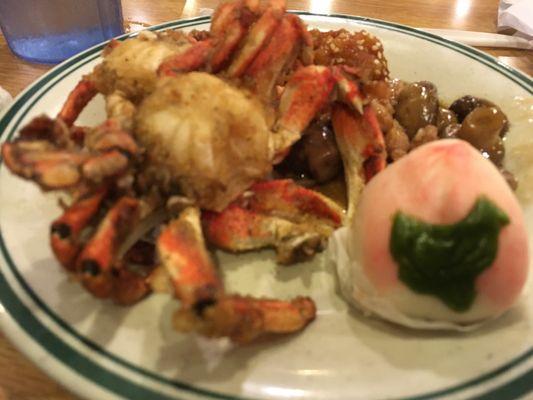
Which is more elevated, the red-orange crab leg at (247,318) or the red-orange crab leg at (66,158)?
the red-orange crab leg at (66,158)

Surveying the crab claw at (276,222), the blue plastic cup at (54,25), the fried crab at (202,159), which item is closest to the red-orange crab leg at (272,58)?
the fried crab at (202,159)

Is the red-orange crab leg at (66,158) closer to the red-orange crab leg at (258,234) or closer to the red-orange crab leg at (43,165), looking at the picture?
the red-orange crab leg at (43,165)

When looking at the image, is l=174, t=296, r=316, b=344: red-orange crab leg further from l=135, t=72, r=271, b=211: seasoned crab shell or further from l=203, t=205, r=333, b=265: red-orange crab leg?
l=135, t=72, r=271, b=211: seasoned crab shell

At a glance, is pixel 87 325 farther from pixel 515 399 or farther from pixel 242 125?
pixel 515 399

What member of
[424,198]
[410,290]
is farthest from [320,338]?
[424,198]

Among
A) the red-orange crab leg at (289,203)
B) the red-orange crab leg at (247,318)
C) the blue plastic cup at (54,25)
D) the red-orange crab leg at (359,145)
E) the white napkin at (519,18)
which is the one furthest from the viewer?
the white napkin at (519,18)

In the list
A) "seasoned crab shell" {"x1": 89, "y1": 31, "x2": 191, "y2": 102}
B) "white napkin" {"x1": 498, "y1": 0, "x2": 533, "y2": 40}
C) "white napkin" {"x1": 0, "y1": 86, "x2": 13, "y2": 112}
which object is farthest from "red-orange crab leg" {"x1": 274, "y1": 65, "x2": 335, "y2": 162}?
"white napkin" {"x1": 498, "y1": 0, "x2": 533, "y2": 40}

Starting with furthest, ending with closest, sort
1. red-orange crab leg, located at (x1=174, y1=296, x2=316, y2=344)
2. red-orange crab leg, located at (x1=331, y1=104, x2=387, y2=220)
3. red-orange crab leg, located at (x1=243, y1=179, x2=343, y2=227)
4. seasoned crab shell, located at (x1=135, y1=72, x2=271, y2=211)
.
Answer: red-orange crab leg, located at (x1=331, y1=104, x2=387, y2=220)
red-orange crab leg, located at (x1=243, y1=179, x2=343, y2=227)
seasoned crab shell, located at (x1=135, y1=72, x2=271, y2=211)
red-orange crab leg, located at (x1=174, y1=296, x2=316, y2=344)
